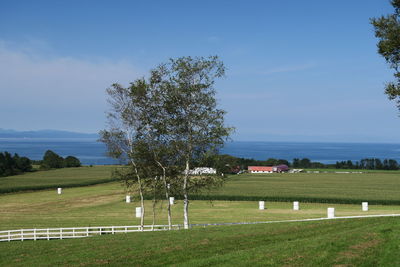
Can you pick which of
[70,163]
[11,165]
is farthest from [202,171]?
[70,163]

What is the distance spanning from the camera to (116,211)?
4803 centimetres

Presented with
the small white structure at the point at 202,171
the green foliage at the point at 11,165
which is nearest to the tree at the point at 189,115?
the small white structure at the point at 202,171

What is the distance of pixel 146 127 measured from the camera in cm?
3650

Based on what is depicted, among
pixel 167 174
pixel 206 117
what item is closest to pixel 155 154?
pixel 167 174

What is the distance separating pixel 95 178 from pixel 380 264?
81.5m

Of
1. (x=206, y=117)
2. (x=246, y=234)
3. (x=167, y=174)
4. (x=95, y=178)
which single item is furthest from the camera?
(x=95, y=178)

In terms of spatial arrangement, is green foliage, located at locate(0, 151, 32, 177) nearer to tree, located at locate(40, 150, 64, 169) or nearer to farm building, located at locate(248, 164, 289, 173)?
tree, located at locate(40, 150, 64, 169)

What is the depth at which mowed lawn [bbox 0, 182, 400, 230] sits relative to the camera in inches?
1588

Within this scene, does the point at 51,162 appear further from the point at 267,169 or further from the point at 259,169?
the point at 267,169

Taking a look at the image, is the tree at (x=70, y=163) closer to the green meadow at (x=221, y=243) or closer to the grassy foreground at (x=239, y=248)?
the green meadow at (x=221, y=243)

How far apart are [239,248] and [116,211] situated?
2996 cm

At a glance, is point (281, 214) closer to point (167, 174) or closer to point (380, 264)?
point (167, 174)

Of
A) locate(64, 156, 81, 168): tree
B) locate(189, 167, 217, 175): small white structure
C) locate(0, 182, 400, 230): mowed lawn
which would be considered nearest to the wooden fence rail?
locate(0, 182, 400, 230): mowed lawn

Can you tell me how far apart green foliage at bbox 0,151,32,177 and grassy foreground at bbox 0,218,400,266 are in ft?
278
